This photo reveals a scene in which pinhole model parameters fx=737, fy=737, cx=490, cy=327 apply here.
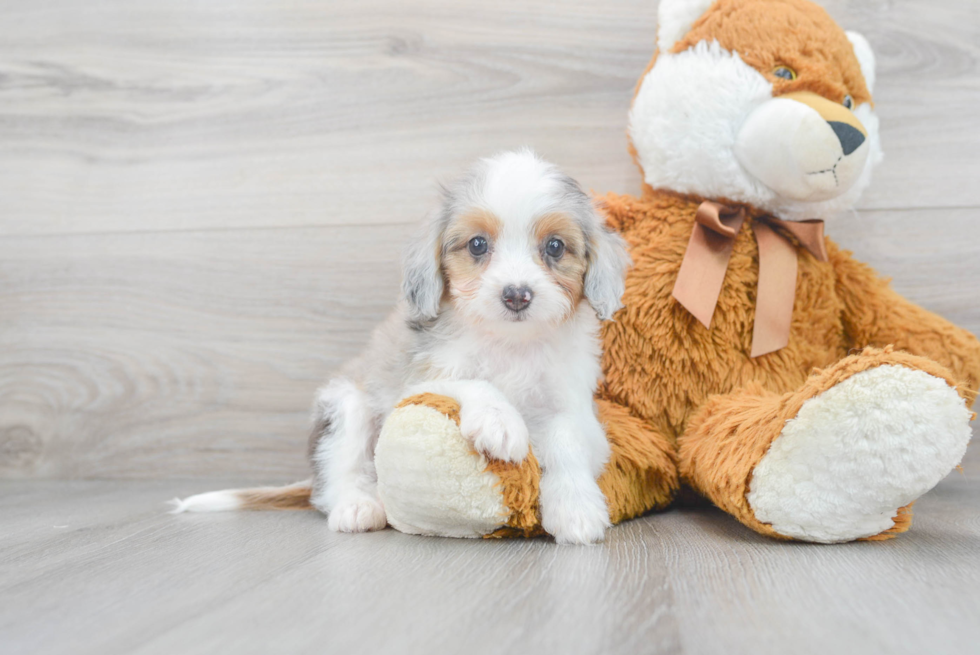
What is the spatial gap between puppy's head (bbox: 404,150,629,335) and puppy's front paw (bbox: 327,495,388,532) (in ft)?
1.36

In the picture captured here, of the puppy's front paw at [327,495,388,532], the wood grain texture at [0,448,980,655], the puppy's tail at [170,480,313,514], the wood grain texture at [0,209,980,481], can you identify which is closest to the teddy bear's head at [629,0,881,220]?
the wood grain texture at [0,448,980,655]

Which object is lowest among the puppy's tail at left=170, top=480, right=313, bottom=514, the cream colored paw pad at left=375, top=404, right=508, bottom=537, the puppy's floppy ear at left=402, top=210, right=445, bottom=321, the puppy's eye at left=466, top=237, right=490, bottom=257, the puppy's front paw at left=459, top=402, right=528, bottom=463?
the puppy's tail at left=170, top=480, right=313, bottom=514

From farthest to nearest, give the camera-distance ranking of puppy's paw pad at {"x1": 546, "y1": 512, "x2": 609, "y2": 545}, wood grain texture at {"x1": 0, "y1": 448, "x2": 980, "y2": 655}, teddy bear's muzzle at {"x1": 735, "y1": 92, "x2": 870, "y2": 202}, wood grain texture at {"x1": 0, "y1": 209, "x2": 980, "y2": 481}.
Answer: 1. wood grain texture at {"x1": 0, "y1": 209, "x2": 980, "y2": 481}
2. teddy bear's muzzle at {"x1": 735, "y1": 92, "x2": 870, "y2": 202}
3. puppy's paw pad at {"x1": 546, "y1": 512, "x2": 609, "y2": 545}
4. wood grain texture at {"x1": 0, "y1": 448, "x2": 980, "y2": 655}

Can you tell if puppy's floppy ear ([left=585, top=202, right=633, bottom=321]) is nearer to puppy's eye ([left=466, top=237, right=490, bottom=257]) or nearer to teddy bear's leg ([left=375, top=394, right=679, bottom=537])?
puppy's eye ([left=466, top=237, right=490, bottom=257])

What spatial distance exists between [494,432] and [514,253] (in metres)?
0.38

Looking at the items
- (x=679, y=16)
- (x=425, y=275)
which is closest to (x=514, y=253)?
(x=425, y=275)

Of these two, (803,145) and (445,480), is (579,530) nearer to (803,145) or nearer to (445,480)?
(445,480)

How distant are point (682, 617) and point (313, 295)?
1610 mm

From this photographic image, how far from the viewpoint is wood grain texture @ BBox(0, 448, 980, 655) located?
0.90 m

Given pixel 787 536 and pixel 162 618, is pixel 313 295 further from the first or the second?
pixel 787 536

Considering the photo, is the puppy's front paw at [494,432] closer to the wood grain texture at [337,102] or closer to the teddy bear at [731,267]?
the teddy bear at [731,267]

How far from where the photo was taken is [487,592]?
3.53 feet

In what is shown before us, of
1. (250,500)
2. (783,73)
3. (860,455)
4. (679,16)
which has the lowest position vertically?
(250,500)

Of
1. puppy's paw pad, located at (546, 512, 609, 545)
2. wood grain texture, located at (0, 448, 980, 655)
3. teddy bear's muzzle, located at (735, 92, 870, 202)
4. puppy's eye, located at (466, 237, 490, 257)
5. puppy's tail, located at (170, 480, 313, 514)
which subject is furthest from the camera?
puppy's tail, located at (170, 480, 313, 514)
